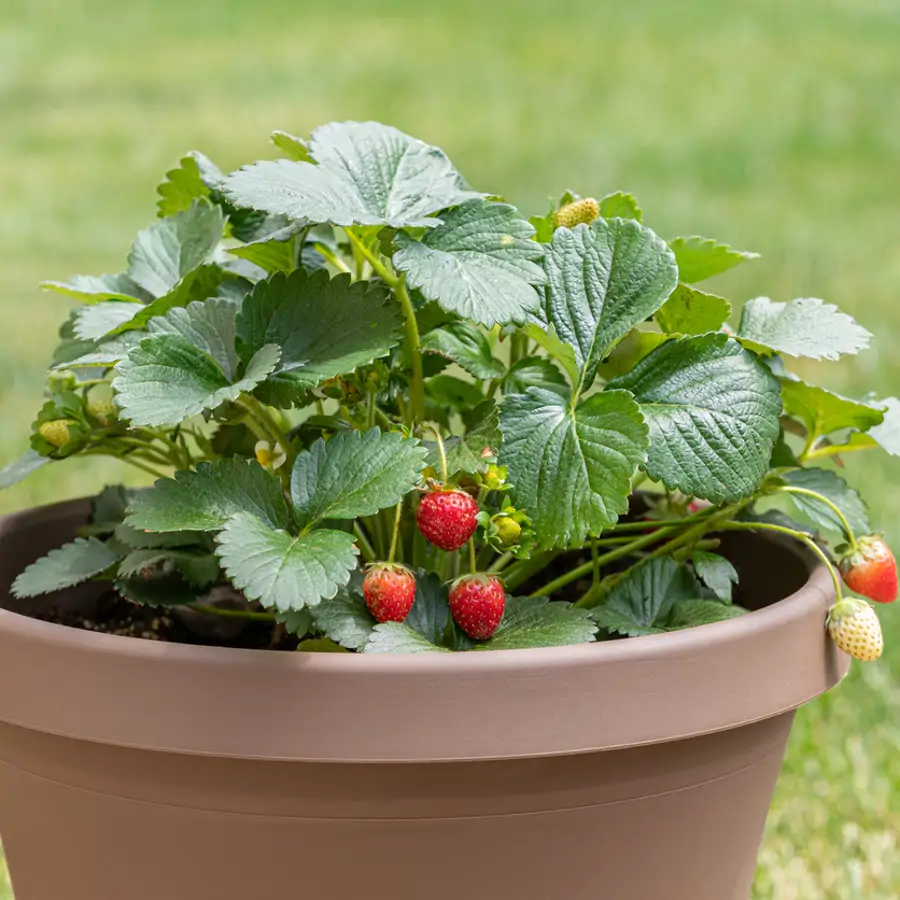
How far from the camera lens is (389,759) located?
70cm

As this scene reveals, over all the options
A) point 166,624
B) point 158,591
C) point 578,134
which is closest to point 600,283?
point 158,591

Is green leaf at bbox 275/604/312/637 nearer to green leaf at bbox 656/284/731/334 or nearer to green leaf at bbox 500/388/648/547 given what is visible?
green leaf at bbox 500/388/648/547

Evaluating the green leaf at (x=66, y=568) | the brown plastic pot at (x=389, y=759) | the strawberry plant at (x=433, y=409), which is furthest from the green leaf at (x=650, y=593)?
the green leaf at (x=66, y=568)

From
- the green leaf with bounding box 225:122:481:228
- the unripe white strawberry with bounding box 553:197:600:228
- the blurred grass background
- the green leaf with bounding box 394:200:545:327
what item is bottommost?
the blurred grass background

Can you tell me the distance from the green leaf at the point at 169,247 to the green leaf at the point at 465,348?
0.18 meters

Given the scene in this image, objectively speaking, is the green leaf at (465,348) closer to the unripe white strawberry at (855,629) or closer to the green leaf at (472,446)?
the green leaf at (472,446)

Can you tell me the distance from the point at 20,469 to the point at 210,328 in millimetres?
242

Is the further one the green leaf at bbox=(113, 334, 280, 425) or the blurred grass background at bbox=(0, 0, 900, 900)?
the blurred grass background at bbox=(0, 0, 900, 900)

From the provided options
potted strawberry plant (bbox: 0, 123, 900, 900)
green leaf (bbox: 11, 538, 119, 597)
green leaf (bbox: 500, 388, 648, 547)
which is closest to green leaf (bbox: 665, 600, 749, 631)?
potted strawberry plant (bbox: 0, 123, 900, 900)

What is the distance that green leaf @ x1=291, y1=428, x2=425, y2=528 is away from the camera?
735mm

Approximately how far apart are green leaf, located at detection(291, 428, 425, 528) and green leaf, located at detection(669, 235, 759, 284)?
272 mm

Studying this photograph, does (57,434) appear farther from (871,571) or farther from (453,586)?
(871,571)

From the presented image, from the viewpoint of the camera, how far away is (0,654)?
0.78 meters

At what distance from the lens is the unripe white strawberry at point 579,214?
35.2 inches
